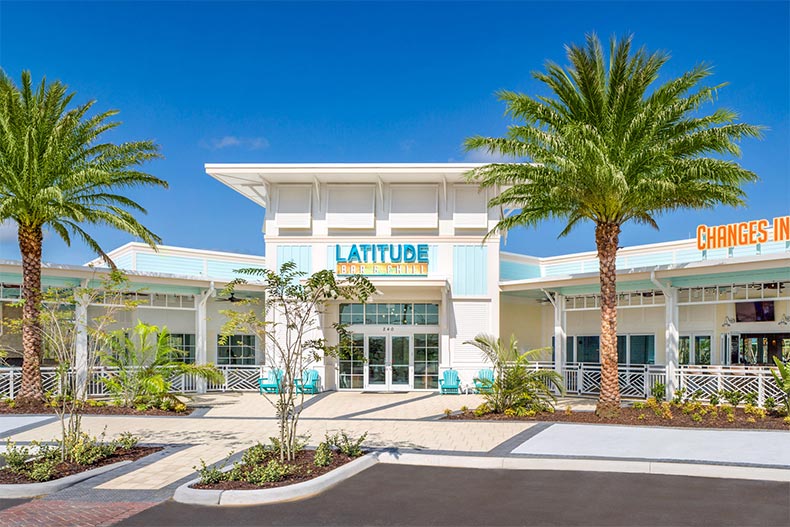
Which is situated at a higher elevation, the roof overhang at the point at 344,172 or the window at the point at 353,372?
the roof overhang at the point at 344,172

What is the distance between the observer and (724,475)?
31.2 feet

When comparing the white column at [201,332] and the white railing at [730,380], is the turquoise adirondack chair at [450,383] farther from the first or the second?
the white column at [201,332]

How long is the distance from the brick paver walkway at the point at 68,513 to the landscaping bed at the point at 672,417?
905cm

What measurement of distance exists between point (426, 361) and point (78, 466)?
47.4ft

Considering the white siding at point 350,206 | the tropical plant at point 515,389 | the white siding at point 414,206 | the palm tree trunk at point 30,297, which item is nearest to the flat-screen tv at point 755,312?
the tropical plant at point 515,389

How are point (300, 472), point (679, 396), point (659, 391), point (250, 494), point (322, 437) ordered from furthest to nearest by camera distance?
point (659, 391)
point (679, 396)
point (322, 437)
point (300, 472)
point (250, 494)

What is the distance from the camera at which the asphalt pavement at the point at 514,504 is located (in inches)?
291

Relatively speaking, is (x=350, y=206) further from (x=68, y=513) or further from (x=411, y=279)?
(x=68, y=513)

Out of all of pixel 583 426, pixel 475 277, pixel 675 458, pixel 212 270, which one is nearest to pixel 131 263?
pixel 212 270

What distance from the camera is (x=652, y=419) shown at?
1455cm

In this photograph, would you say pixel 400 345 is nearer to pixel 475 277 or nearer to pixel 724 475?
pixel 475 277

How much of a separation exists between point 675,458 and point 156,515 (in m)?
7.62

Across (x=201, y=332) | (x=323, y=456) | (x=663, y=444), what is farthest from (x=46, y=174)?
(x=663, y=444)

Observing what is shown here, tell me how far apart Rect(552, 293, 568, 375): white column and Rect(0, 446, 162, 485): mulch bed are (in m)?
13.5
